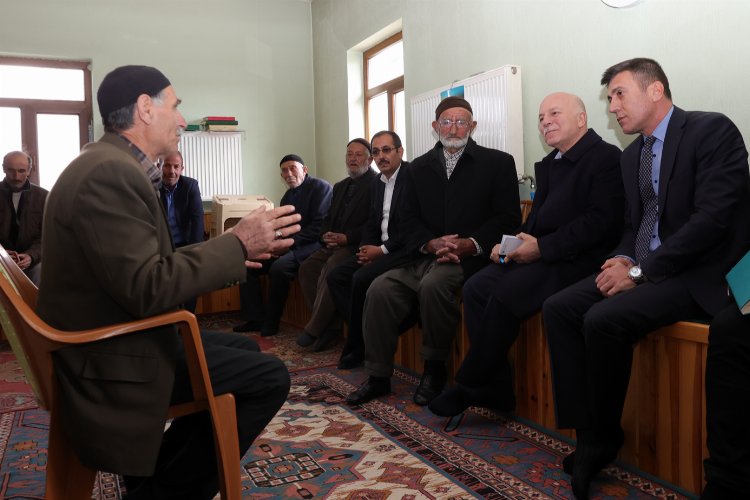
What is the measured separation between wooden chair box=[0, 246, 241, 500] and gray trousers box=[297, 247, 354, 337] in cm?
238

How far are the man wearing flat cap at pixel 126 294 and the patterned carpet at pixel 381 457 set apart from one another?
0.58m

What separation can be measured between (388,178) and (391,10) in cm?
188

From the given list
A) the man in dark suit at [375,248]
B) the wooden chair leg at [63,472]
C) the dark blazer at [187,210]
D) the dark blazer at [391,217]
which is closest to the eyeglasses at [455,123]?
the dark blazer at [391,217]

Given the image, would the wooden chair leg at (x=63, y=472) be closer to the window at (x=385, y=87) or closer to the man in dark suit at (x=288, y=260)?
the man in dark suit at (x=288, y=260)

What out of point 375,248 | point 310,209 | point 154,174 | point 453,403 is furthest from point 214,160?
point 154,174

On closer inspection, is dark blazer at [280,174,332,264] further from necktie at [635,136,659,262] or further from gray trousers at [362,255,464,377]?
necktie at [635,136,659,262]

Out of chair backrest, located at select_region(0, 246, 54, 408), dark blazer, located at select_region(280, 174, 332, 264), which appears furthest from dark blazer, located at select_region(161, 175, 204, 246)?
chair backrest, located at select_region(0, 246, 54, 408)

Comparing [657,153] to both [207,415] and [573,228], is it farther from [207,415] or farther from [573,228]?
[207,415]

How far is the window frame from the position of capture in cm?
539

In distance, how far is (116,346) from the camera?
137 centimetres

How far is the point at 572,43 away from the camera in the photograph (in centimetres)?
332

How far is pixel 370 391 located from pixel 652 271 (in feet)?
4.64

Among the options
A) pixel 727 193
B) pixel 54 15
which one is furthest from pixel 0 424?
pixel 54 15

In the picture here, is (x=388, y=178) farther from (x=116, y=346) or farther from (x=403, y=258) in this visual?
(x=116, y=346)
